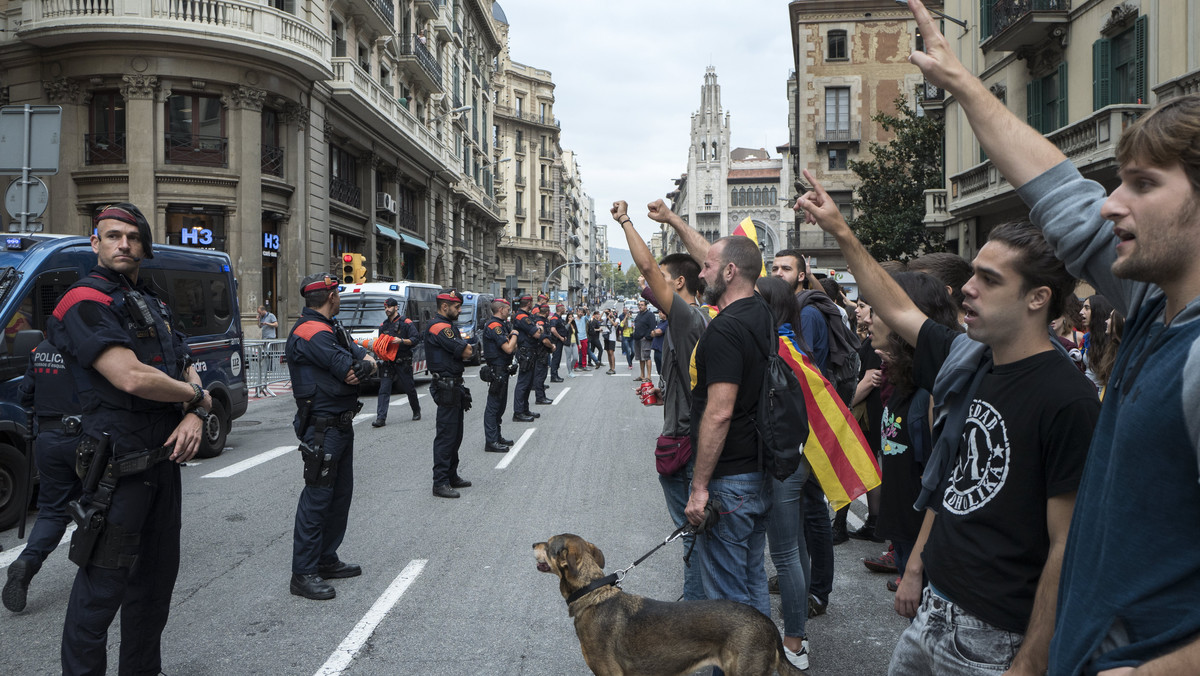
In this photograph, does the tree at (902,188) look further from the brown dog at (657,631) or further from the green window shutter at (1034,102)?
the brown dog at (657,631)

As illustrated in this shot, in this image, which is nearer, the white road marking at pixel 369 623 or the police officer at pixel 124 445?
the police officer at pixel 124 445

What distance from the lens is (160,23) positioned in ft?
69.1

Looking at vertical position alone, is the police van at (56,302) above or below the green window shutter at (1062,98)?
below

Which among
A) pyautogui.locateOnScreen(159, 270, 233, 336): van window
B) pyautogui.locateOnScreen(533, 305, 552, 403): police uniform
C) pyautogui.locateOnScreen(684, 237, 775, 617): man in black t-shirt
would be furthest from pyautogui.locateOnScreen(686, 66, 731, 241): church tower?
pyautogui.locateOnScreen(684, 237, 775, 617): man in black t-shirt

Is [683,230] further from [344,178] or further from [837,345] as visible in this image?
[344,178]

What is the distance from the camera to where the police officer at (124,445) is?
11.0 feet

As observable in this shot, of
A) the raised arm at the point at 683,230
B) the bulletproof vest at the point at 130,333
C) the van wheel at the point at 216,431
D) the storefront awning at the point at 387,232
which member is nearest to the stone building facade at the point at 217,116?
the storefront awning at the point at 387,232

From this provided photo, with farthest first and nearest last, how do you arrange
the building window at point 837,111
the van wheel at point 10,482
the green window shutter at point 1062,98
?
1. the building window at point 837,111
2. the green window shutter at point 1062,98
3. the van wheel at point 10,482

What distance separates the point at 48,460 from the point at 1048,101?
20530mm

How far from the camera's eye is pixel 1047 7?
58.0 ft

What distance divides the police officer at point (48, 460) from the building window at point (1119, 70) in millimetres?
17404

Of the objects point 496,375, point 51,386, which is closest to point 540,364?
point 496,375

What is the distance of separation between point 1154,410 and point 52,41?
26756 mm

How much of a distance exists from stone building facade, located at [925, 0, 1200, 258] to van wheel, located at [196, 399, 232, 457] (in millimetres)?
12255
